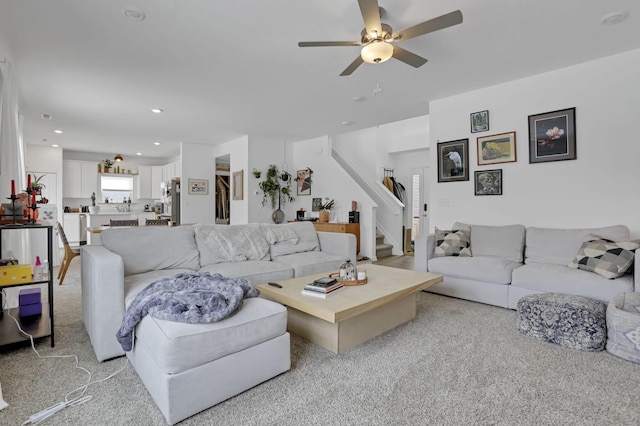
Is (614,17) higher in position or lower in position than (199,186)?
higher

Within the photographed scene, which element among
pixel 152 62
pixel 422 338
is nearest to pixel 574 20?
pixel 422 338

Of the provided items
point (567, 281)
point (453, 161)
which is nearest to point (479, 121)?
point (453, 161)

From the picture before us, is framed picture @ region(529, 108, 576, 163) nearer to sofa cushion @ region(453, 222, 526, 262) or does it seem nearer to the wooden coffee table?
sofa cushion @ region(453, 222, 526, 262)

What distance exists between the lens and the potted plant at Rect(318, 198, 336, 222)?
22.0 feet

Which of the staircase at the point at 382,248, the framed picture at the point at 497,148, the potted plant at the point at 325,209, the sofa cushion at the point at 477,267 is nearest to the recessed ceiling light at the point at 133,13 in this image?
the sofa cushion at the point at 477,267

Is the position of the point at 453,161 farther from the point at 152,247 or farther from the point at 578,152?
the point at 152,247

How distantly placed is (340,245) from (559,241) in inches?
91.9

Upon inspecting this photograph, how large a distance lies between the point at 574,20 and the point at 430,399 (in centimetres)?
316

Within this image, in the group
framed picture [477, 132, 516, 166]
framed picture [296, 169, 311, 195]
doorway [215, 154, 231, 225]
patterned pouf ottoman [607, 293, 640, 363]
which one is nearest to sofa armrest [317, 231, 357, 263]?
framed picture [477, 132, 516, 166]

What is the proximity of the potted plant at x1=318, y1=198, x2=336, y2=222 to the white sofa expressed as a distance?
3.07m

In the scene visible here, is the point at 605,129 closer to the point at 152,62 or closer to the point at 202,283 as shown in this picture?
the point at 202,283

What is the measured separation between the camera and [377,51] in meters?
2.51

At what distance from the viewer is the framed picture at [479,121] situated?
414 cm

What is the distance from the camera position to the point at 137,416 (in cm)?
157
